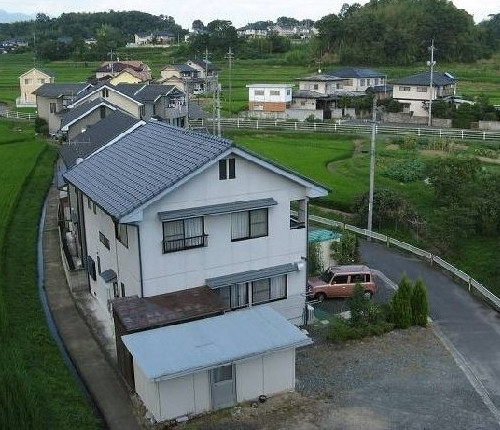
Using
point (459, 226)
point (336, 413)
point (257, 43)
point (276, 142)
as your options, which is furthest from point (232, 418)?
point (257, 43)

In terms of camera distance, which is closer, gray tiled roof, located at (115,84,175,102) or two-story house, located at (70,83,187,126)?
two-story house, located at (70,83,187,126)

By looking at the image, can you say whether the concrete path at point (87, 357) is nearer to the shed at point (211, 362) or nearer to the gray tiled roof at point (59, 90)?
the shed at point (211, 362)

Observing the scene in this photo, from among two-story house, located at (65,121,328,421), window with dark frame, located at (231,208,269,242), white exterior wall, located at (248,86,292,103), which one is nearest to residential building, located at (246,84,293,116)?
white exterior wall, located at (248,86,292,103)

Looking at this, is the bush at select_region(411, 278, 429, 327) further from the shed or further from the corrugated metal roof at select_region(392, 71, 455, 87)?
the corrugated metal roof at select_region(392, 71, 455, 87)

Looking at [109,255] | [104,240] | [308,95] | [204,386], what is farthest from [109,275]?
[308,95]

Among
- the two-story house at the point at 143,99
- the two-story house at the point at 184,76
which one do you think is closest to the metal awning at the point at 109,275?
the two-story house at the point at 143,99

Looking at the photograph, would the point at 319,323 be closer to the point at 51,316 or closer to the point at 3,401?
the point at 51,316
